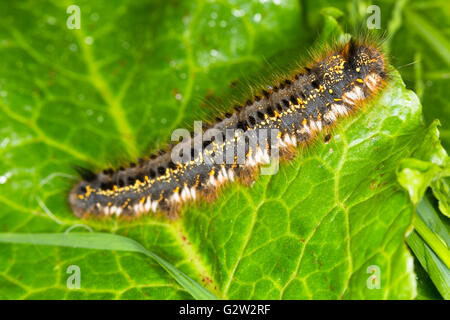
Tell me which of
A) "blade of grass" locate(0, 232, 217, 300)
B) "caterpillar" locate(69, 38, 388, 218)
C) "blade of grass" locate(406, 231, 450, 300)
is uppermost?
"caterpillar" locate(69, 38, 388, 218)

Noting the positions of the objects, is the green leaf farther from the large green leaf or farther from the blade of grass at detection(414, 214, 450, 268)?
the large green leaf

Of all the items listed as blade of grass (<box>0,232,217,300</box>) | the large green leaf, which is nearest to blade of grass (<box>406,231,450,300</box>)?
the large green leaf

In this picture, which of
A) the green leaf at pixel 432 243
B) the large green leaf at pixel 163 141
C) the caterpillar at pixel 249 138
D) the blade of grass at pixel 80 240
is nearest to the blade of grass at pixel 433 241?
the green leaf at pixel 432 243

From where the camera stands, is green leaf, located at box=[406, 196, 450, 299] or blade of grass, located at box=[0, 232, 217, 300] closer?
green leaf, located at box=[406, 196, 450, 299]

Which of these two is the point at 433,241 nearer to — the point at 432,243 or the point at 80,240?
the point at 432,243

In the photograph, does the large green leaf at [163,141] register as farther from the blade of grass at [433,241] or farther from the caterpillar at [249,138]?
the blade of grass at [433,241]

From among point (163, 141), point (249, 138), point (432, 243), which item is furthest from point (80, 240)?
point (432, 243)
